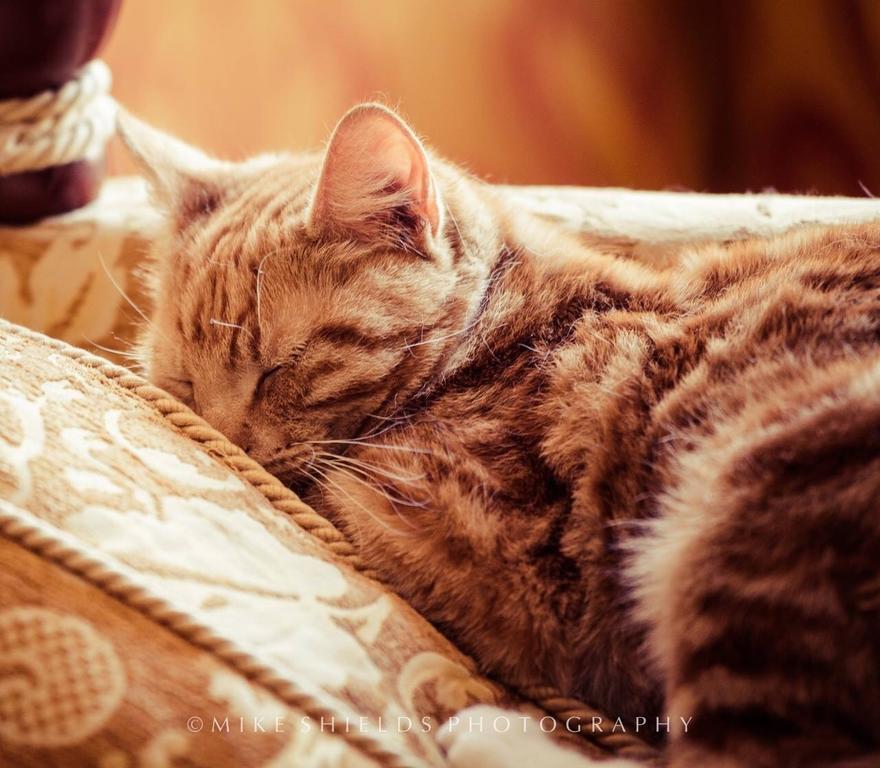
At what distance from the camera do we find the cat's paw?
81 cm

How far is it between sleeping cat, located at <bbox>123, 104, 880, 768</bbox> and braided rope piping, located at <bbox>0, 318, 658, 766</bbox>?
0.03 meters

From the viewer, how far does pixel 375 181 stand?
1178mm

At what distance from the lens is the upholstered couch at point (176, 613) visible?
27.4 inches

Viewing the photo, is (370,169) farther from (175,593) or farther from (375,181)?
(175,593)

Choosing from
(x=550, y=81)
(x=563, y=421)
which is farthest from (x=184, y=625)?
(x=550, y=81)

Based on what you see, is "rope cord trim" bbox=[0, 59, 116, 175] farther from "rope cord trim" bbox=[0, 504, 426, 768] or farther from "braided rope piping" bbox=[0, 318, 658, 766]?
"rope cord trim" bbox=[0, 504, 426, 768]

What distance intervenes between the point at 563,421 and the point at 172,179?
2.73 feet

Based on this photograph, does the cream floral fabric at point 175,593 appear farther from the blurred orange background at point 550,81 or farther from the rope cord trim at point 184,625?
the blurred orange background at point 550,81

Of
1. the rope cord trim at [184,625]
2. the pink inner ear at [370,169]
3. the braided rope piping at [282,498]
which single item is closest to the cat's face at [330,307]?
the pink inner ear at [370,169]

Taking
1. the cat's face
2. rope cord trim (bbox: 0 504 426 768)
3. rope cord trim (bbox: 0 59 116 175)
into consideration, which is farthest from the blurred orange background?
rope cord trim (bbox: 0 504 426 768)

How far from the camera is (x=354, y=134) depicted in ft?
3.71

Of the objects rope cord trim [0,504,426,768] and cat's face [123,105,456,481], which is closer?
rope cord trim [0,504,426,768]

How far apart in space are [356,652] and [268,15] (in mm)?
2374

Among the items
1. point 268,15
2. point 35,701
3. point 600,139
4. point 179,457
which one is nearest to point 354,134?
point 179,457
